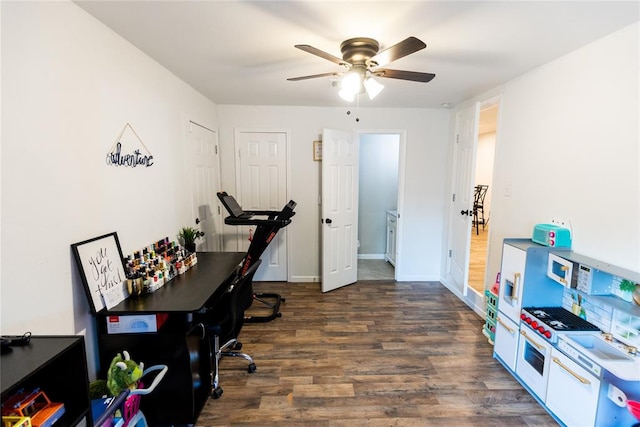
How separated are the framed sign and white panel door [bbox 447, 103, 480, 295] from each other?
10.7 ft

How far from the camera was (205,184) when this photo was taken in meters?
3.29

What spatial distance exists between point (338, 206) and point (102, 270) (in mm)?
2598

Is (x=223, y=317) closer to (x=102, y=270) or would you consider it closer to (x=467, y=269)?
(x=102, y=270)

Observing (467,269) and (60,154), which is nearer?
(60,154)

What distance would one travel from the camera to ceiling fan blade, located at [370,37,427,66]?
4.58 feet

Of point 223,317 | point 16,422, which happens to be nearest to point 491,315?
→ point 223,317

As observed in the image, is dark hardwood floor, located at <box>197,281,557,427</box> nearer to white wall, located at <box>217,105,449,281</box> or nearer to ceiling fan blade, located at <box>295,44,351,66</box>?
white wall, located at <box>217,105,449,281</box>

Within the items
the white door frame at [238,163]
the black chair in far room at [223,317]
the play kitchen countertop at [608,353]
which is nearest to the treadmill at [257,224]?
the black chair in far room at [223,317]

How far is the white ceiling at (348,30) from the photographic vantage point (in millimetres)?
1521

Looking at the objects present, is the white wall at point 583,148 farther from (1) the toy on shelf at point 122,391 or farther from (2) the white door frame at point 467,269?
(1) the toy on shelf at point 122,391

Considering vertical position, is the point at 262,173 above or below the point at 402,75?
below

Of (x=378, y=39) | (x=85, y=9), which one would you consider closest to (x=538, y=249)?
(x=378, y=39)

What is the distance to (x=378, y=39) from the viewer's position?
1.87 meters

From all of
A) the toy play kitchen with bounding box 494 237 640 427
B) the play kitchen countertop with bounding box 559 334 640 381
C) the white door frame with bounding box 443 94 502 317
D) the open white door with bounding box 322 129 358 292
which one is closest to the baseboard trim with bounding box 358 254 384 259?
the open white door with bounding box 322 129 358 292
